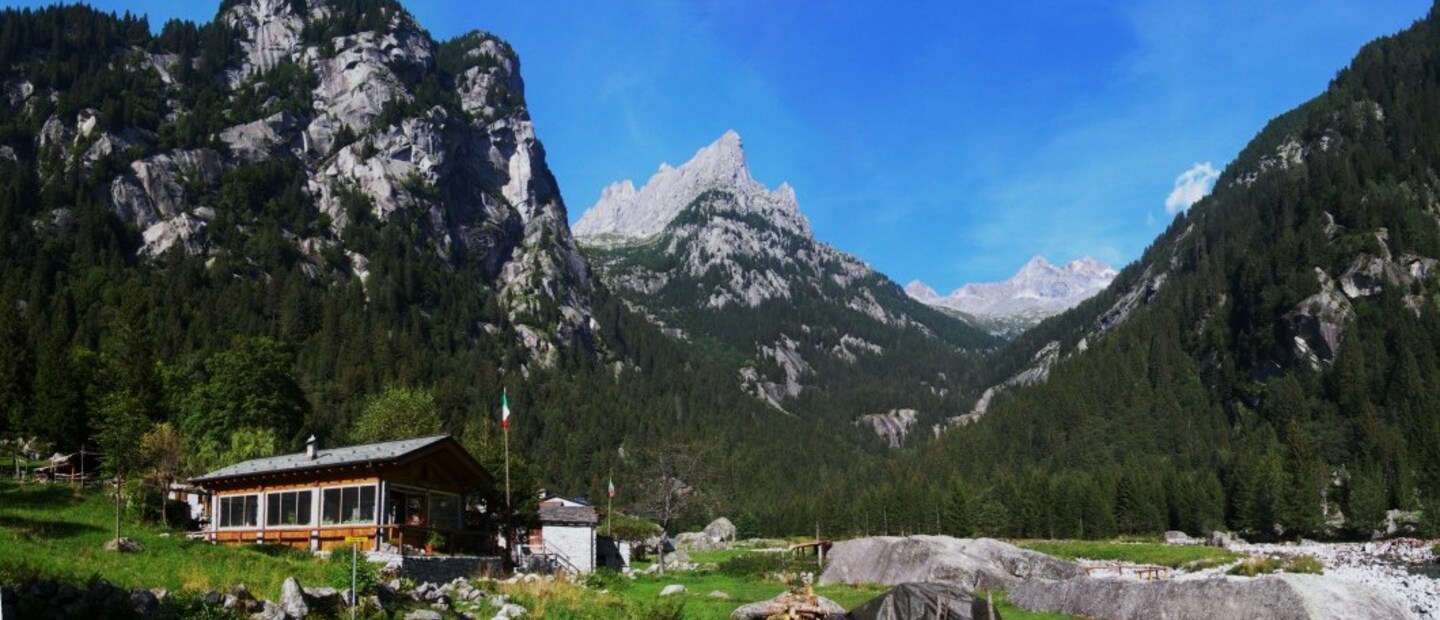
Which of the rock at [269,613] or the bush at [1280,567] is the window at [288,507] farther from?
the bush at [1280,567]

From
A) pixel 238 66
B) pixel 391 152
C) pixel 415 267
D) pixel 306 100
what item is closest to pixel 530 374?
pixel 415 267

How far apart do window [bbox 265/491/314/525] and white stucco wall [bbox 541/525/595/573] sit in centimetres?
2002

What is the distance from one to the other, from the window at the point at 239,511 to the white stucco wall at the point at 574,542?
19.9 meters

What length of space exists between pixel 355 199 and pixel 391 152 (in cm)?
1901

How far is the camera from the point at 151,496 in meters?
38.7

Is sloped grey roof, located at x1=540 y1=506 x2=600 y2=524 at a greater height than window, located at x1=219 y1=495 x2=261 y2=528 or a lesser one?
lesser

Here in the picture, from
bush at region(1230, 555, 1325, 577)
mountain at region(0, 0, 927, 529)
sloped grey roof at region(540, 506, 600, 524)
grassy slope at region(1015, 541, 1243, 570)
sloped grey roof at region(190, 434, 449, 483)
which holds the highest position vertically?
mountain at region(0, 0, 927, 529)

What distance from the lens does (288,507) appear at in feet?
130

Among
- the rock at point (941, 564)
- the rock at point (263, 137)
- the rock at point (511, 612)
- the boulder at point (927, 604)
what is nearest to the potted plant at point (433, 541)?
the rock at point (511, 612)

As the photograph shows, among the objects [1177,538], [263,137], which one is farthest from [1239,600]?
[263,137]

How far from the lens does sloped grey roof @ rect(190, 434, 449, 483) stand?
122 feet

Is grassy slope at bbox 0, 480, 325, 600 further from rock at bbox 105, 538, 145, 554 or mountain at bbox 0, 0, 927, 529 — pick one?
mountain at bbox 0, 0, 927, 529

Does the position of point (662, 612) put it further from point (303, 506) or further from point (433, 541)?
point (303, 506)

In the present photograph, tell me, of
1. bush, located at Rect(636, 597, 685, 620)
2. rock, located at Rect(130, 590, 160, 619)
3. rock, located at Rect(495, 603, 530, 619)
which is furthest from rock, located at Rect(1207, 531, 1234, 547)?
rock, located at Rect(130, 590, 160, 619)
